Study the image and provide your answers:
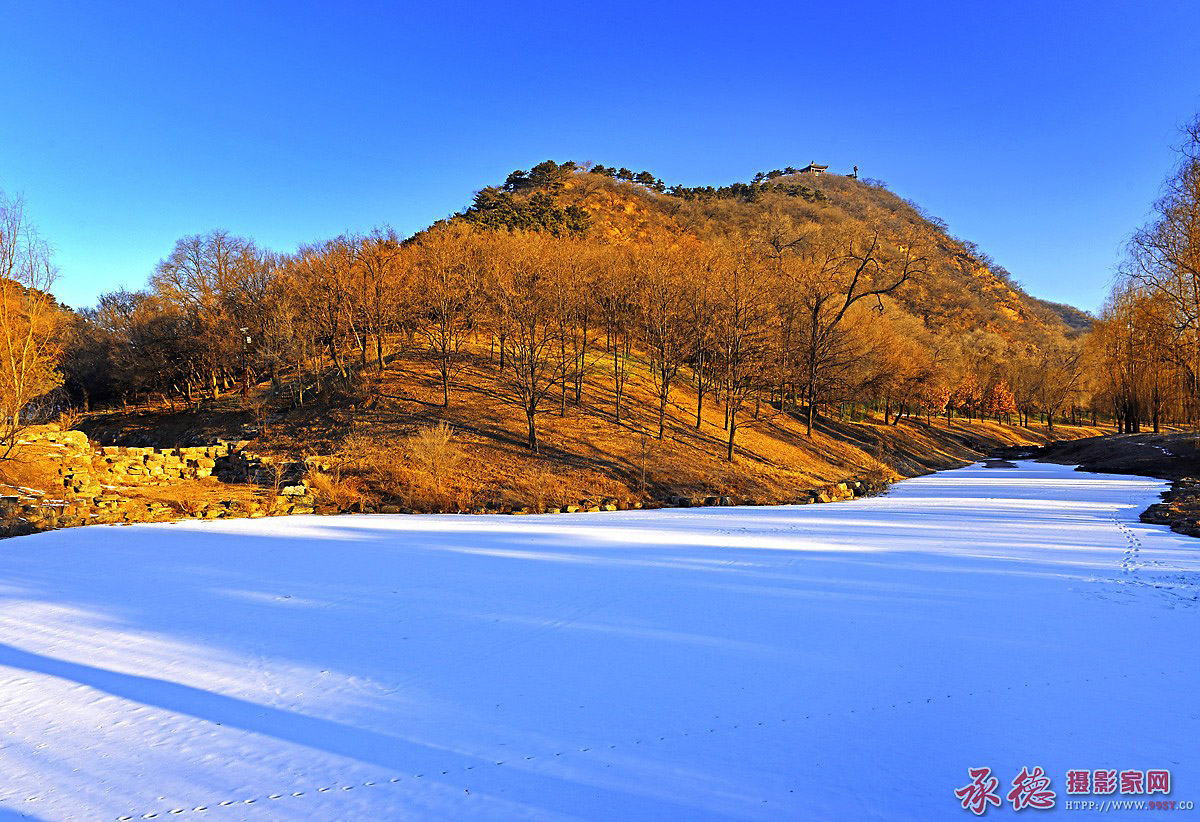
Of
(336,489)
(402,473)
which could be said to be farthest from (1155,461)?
(336,489)

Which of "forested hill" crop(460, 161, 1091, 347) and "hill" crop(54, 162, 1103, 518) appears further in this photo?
"forested hill" crop(460, 161, 1091, 347)

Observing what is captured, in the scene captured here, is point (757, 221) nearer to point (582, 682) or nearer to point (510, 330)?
point (510, 330)

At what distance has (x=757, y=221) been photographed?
12469 centimetres

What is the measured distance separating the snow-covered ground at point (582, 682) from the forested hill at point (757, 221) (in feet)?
217

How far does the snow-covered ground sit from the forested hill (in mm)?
66256

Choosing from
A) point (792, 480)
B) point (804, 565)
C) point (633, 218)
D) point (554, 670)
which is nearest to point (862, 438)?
point (792, 480)

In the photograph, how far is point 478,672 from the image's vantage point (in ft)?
18.7

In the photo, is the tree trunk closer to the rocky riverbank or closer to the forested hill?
the rocky riverbank

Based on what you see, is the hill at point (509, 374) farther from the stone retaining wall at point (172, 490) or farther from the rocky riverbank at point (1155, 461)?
the rocky riverbank at point (1155, 461)

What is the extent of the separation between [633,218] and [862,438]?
86.2 meters

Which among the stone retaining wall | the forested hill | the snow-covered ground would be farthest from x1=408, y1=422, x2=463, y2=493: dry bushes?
the forested hill

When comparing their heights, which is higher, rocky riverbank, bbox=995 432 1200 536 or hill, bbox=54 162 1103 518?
hill, bbox=54 162 1103 518

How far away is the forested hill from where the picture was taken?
3418 inches

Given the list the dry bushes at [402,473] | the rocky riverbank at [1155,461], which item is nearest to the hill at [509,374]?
the dry bushes at [402,473]
